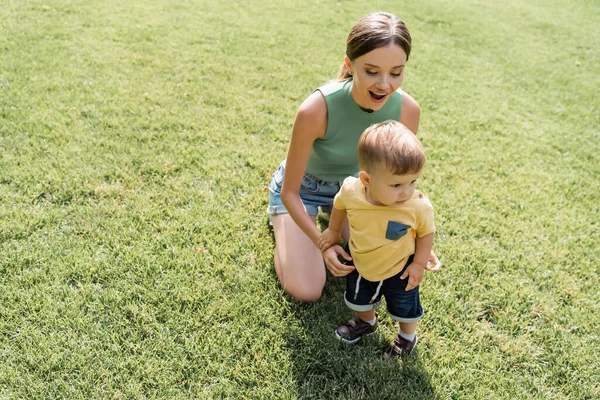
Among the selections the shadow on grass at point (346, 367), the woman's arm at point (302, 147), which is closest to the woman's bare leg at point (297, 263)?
the shadow on grass at point (346, 367)

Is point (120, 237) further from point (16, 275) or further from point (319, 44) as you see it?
point (319, 44)

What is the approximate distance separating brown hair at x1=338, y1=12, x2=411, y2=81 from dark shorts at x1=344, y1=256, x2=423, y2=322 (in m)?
1.10

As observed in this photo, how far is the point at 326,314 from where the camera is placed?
258 cm

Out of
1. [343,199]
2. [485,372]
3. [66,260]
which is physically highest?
[343,199]

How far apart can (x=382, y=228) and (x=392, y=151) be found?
38cm

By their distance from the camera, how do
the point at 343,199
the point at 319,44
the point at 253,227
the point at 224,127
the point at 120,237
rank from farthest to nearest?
the point at 319,44 < the point at 224,127 < the point at 253,227 < the point at 120,237 < the point at 343,199

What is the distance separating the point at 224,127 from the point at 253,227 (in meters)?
1.47

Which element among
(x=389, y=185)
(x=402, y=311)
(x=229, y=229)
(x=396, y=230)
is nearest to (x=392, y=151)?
(x=389, y=185)

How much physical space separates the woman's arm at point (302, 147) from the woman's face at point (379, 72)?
0.84ft

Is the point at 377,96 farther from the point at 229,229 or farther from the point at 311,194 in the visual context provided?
the point at 229,229

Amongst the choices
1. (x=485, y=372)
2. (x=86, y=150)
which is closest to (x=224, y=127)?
(x=86, y=150)

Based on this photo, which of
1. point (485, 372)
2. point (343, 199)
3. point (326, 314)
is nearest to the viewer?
point (343, 199)

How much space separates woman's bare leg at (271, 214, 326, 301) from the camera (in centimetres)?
261

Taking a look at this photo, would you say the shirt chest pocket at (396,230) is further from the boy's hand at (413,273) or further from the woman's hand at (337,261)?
the woman's hand at (337,261)
